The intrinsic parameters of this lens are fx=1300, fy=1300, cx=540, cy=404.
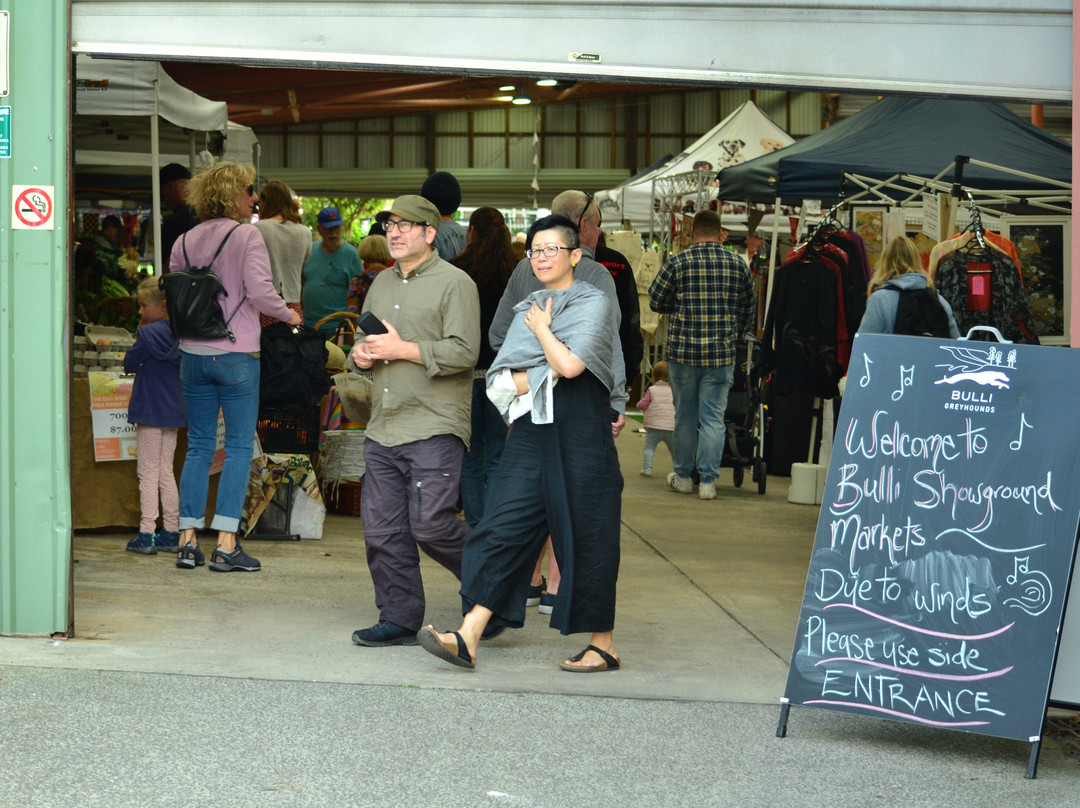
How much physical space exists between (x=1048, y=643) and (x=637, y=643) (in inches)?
77.8

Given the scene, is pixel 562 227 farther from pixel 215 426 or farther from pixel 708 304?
pixel 708 304

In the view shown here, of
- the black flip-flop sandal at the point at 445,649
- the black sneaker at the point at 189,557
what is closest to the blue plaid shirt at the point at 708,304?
the black sneaker at the point at 189,557

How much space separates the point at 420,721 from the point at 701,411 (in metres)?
6.17

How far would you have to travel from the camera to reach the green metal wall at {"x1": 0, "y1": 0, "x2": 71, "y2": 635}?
5.01m

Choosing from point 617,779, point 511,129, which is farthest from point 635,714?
point 511,129

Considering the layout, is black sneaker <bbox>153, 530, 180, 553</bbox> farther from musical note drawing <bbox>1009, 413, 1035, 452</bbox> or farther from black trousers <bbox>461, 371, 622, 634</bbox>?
musical note drawing <bbox>1009, 413, 1035, 452</bbox>

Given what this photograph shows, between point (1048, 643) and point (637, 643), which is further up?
point (1048, 643)

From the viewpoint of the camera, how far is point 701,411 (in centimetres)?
1031

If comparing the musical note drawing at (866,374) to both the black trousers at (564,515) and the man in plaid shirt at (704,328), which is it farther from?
the man in plaid shirt at (704,328)

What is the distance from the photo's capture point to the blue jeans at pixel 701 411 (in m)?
10.2

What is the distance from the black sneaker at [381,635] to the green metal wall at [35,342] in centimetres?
118

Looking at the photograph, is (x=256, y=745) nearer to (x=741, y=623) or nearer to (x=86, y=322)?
(x=741, y=623)

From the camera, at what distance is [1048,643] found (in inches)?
165

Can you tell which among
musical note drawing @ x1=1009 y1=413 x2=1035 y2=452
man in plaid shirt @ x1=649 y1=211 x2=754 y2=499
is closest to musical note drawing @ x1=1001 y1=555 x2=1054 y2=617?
musical note drawing @ x1=1009 y1=413 x2=1035 y2=452
